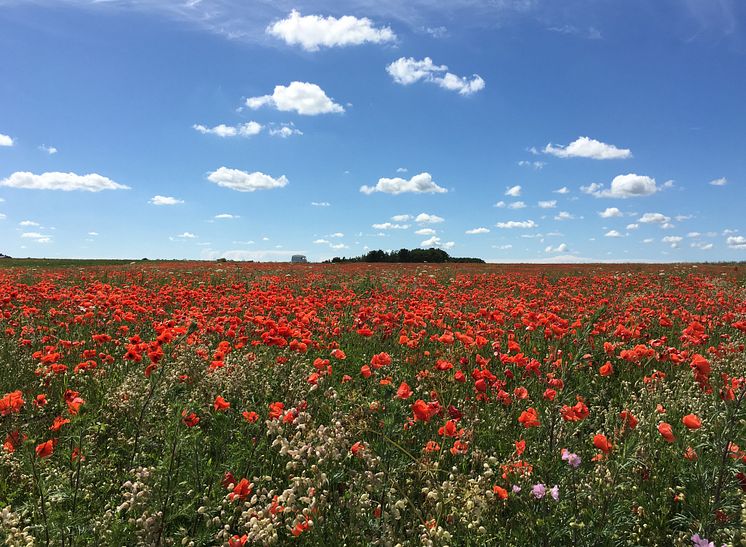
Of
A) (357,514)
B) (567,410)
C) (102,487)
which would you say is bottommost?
(102,487)

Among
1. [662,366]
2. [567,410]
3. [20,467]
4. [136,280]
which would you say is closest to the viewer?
[567,410]

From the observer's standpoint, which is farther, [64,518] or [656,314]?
[656,314]

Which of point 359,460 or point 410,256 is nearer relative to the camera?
point 359,460

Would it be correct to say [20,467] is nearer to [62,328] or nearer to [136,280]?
[62,328]

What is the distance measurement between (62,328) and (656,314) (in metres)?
10.7

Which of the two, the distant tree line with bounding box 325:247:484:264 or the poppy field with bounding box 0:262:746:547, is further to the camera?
the distant tree line with bounding box 325:247:484:264

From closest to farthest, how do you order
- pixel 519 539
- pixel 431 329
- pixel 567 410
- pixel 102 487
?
1. pixel 519 539
2. pixel 567 410
3. pixel 102 487
4. pixel 431 329

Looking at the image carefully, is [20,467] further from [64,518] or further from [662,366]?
[662,366]

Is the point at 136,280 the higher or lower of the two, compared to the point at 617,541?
higher

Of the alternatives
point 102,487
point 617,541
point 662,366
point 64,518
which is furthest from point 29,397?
point 662,366

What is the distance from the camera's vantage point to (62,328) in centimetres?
778

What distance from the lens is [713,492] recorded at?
2.46 m

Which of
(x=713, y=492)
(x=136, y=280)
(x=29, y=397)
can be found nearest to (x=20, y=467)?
(x=29, y=397)

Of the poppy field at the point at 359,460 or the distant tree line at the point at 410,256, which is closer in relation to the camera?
the poppy field at the point at 359,460
